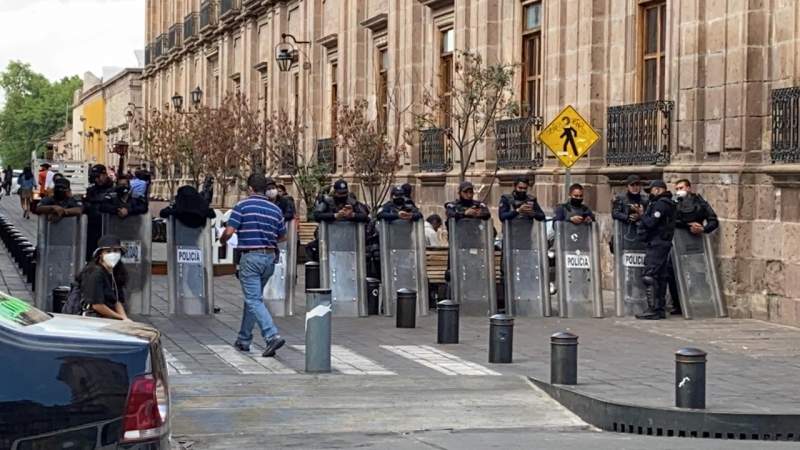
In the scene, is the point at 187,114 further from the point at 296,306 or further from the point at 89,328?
the point at 89,328

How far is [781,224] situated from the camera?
18297 millimetres

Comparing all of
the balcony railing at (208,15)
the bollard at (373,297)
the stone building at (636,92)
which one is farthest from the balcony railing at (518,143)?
the balcony railing at (208,15)

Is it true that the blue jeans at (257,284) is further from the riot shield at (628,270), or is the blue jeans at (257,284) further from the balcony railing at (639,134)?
the balcony railing at (639,134)

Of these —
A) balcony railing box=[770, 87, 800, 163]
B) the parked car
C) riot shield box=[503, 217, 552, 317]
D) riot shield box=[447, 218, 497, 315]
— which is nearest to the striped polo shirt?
riot shield box=[447, 218, 497, 315]

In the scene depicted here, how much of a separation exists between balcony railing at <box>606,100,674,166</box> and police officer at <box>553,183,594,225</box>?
203 centimetres

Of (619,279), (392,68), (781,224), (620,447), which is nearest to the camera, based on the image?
(620,447)

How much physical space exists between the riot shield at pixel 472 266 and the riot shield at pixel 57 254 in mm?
4864

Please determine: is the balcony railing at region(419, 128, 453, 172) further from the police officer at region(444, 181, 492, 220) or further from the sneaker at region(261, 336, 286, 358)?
the sneaker at region(261, 336, 286, 358)

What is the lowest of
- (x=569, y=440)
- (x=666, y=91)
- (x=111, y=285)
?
(x=569, y=440)

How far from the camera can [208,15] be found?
58.6 meters

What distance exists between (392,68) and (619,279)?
15.4m

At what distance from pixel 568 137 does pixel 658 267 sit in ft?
8.22

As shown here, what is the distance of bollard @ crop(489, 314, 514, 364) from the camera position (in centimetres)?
1445

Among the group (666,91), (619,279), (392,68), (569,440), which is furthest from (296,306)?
(392,68)
